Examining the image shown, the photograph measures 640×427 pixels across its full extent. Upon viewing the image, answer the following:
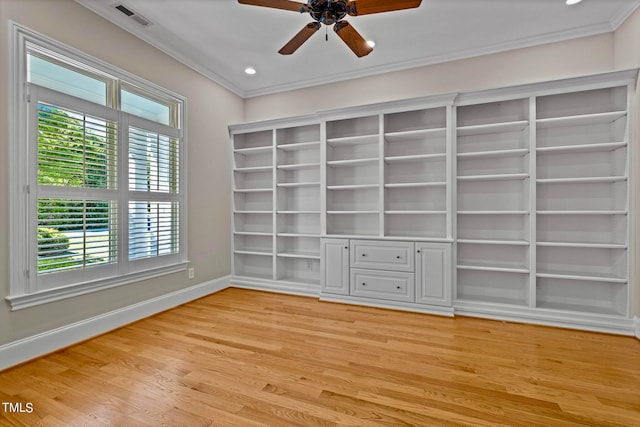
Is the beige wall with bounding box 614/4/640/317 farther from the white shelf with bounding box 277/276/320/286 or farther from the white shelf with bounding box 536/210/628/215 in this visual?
the white shelf with bounding box 277/276/320/286

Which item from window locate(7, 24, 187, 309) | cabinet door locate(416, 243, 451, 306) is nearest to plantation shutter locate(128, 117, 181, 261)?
window locate(7, 24, 187, 309)

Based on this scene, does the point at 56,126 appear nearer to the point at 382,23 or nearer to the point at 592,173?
the point at 382,23

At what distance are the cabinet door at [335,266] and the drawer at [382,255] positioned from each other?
0.11m

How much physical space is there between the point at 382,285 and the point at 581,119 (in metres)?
2.64

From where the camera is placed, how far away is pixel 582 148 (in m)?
2.95

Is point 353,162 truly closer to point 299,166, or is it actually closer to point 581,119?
point 299,166

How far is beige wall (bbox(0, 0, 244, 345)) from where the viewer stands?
85.7 inches

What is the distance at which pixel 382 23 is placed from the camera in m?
3.00

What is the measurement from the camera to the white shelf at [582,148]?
111 inches

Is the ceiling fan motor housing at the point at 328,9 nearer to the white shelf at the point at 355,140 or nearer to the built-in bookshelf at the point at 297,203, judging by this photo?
the white shelf at the point at 355,140

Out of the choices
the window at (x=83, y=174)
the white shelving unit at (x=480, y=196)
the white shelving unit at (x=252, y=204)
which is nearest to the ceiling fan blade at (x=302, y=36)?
the white shelving unit at (x=480, y=196)

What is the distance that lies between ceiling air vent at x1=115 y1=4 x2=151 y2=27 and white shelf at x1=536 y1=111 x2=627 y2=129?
4.06 meters

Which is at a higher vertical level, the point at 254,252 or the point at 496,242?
the point at 496,242

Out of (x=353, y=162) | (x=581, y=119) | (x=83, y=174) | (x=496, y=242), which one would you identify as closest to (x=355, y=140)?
(x=353, y=162)
